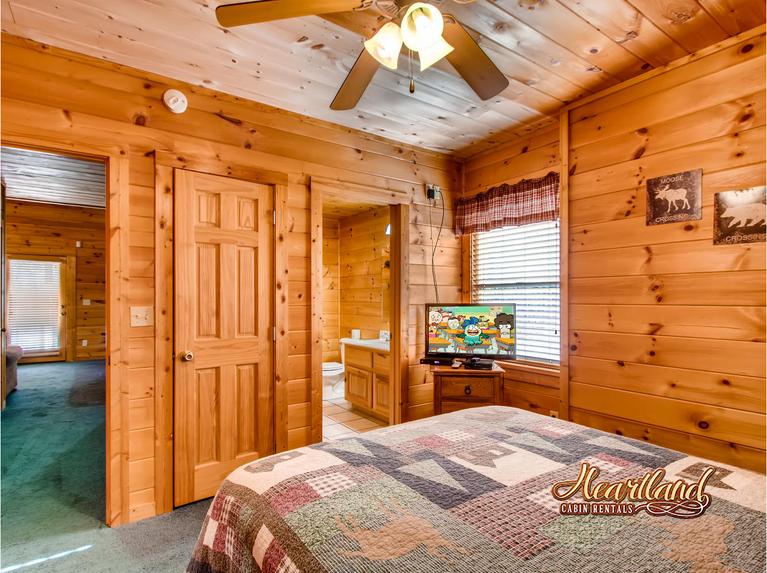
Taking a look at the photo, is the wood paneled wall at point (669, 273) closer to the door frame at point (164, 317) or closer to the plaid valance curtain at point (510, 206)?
the plaid valance curtain at point (510, 206)

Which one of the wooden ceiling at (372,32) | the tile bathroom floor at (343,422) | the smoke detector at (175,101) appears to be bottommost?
the tile bathroom floor at (343,422)

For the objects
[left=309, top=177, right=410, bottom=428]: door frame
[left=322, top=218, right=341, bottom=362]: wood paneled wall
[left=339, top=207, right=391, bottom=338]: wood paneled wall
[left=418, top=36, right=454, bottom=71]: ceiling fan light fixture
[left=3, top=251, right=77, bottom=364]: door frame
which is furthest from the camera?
[left=3, top=251, right=77, bottom=364]: door frame

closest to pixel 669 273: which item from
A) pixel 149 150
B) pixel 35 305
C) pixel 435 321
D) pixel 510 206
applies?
pixel 510 206

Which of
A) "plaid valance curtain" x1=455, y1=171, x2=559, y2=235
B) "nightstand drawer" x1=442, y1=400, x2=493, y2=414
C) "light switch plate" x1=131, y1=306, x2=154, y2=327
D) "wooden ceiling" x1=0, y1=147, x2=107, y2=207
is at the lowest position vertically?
"nightstand drawer" x1=442, y1=400, x2=493, y2=414

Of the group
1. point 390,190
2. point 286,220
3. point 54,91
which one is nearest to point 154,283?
point 286,220

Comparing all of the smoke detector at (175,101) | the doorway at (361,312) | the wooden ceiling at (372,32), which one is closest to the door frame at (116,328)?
the smoke detector at (175,101)

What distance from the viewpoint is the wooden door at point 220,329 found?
2.39m

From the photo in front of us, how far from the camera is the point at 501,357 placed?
3031 millimetres

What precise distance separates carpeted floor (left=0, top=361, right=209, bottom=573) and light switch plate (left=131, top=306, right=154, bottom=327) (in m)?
1.11

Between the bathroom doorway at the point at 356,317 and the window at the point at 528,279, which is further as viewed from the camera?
the bathroom doorway at the point at 356,317

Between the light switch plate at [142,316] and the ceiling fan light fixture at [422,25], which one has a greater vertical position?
the ceiling fan light fixture at [422,25]

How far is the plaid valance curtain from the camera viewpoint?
2.91 m

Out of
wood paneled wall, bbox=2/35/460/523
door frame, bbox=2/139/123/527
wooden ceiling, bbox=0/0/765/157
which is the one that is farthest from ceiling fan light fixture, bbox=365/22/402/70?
door frame, bbox=2/139/123/527

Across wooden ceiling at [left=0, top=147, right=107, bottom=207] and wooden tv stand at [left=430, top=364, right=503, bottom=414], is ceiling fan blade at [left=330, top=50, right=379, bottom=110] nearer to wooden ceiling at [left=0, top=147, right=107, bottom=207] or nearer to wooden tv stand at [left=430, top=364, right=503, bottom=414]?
wooden tv stand at [left=430, top=364, right=503, bottom=414]
